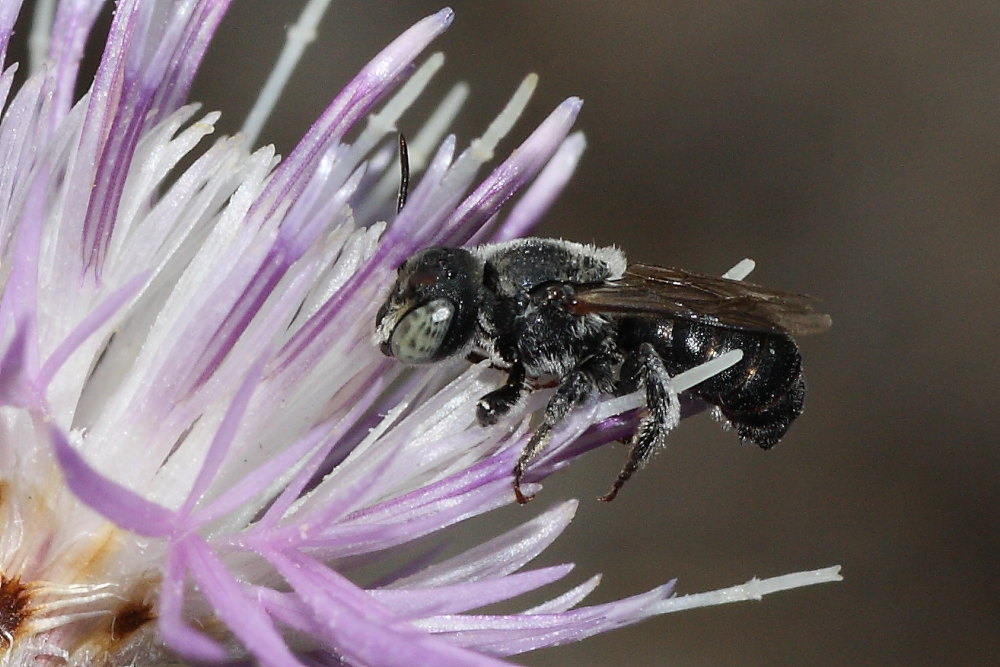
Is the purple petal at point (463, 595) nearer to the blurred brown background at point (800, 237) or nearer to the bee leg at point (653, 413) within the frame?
the bee leg at point (653, 413)

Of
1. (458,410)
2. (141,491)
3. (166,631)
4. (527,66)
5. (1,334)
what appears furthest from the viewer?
(527,66)

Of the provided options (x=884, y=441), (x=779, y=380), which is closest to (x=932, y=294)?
(x=884, y=441)

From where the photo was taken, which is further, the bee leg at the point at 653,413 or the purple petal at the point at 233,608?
the bee leg at the point at 653,413

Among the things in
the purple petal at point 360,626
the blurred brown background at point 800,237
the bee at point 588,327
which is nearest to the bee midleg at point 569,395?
the bee at point 588,327

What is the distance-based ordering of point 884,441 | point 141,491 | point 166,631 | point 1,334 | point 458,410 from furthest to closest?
point 884,441 → point 458,410 → point 141,491 → point 1,334 → point 166,631

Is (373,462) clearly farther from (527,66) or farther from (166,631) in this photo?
(527,66)

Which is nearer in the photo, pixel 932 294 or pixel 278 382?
pixel 278 382
